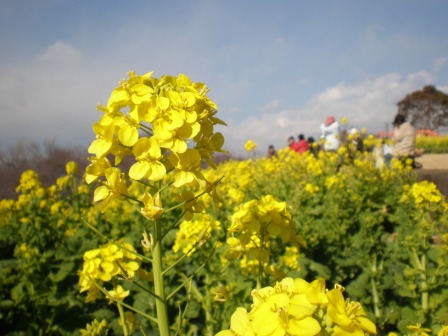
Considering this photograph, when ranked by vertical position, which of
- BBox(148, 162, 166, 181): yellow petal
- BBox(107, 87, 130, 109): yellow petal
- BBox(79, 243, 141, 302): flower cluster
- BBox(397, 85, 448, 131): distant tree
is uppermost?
BBox(397, 85, 448, 131): distant tree

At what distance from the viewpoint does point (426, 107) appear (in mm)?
28453

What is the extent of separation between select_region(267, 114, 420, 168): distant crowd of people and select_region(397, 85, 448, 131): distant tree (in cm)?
1821

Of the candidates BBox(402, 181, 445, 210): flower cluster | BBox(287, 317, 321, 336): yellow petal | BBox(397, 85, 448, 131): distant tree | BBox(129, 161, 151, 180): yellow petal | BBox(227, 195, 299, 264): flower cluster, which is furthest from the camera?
BBox(397, 85, 448, 131): distant tree

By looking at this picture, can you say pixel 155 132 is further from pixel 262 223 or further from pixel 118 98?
pixel 262 223

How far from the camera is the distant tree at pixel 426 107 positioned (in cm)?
2780

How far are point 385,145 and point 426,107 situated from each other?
20.2 m

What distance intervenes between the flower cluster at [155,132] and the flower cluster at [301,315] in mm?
559

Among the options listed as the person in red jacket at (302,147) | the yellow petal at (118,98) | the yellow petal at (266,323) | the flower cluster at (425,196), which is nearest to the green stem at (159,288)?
the yellow petal at (118,98)

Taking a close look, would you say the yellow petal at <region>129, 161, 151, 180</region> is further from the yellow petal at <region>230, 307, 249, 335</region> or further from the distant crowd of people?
the distant crowd of people

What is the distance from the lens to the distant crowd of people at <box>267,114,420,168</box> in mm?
9117

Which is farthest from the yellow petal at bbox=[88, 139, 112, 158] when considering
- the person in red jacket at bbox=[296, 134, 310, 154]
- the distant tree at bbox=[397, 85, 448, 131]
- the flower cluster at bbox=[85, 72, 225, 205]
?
the distant tree at bbox=[397, 85, 448, 131]

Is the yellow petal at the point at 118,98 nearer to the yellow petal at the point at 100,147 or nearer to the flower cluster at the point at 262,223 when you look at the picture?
the yellow petal at the point at 100,147

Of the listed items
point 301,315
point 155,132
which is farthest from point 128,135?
point 301,315

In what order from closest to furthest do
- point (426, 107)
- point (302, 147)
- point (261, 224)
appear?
point (261, 224)
point (302, 147)
point (426, 107)
